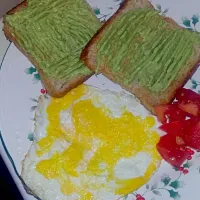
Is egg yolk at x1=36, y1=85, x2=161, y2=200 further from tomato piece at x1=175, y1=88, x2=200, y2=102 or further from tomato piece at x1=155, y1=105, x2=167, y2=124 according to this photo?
tomato piece at x1=175, y1=88, x2=200, y2=102

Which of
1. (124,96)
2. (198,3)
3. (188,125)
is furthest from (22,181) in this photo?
(198,3)

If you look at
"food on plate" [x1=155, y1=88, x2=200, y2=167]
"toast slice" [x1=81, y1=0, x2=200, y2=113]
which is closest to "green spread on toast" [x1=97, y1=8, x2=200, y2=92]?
"toast slice" [x1=81, y1=0, x2=200, y2=113]

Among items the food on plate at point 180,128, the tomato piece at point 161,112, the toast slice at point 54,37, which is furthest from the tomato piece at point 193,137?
the toast slice at point 54,37

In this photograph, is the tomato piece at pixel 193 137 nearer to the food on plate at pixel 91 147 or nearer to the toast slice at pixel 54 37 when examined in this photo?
the food on plate at pixel 91 147

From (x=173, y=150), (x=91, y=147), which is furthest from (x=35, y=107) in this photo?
(x=173, y=150)

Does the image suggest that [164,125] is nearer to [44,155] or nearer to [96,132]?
[96,132]

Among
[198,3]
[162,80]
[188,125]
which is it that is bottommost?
[188,125]
